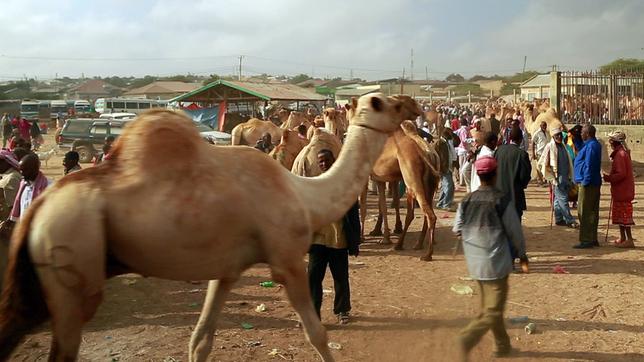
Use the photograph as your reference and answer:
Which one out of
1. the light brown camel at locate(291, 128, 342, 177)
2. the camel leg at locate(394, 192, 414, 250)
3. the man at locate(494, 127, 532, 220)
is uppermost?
the light brown camel at locate(291, 128, 342, 177)

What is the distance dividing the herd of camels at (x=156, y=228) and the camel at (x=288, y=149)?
5419mm

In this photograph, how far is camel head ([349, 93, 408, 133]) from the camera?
5.20m

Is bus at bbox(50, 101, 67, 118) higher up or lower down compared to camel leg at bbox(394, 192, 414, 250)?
higher up

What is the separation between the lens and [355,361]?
19.4 feet

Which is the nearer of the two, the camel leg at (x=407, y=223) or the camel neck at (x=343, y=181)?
the camel neck at (x=343, y=181)

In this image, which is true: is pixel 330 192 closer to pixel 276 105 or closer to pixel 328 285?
pixel 328 285

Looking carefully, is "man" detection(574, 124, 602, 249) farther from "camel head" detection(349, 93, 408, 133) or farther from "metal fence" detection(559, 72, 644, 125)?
"metal fence" detection(559, 72, 644, 125)

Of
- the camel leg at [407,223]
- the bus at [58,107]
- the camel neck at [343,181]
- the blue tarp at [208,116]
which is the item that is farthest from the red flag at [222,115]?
the bus at [58,107]

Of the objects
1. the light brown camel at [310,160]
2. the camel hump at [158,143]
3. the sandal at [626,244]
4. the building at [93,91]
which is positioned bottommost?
the sandal at [626,244]

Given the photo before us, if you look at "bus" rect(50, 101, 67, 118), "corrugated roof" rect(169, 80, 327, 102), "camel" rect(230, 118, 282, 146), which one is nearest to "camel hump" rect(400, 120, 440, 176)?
"camel" rect(230, 118, 282, 146)

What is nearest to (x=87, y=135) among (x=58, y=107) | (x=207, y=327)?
(x=207, y=327)

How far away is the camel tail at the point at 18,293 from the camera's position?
12.4ft

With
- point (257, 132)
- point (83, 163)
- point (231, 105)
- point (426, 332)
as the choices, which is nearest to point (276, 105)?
point (231, 105)

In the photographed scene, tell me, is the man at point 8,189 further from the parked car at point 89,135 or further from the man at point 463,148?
the parked car at point 89,135
